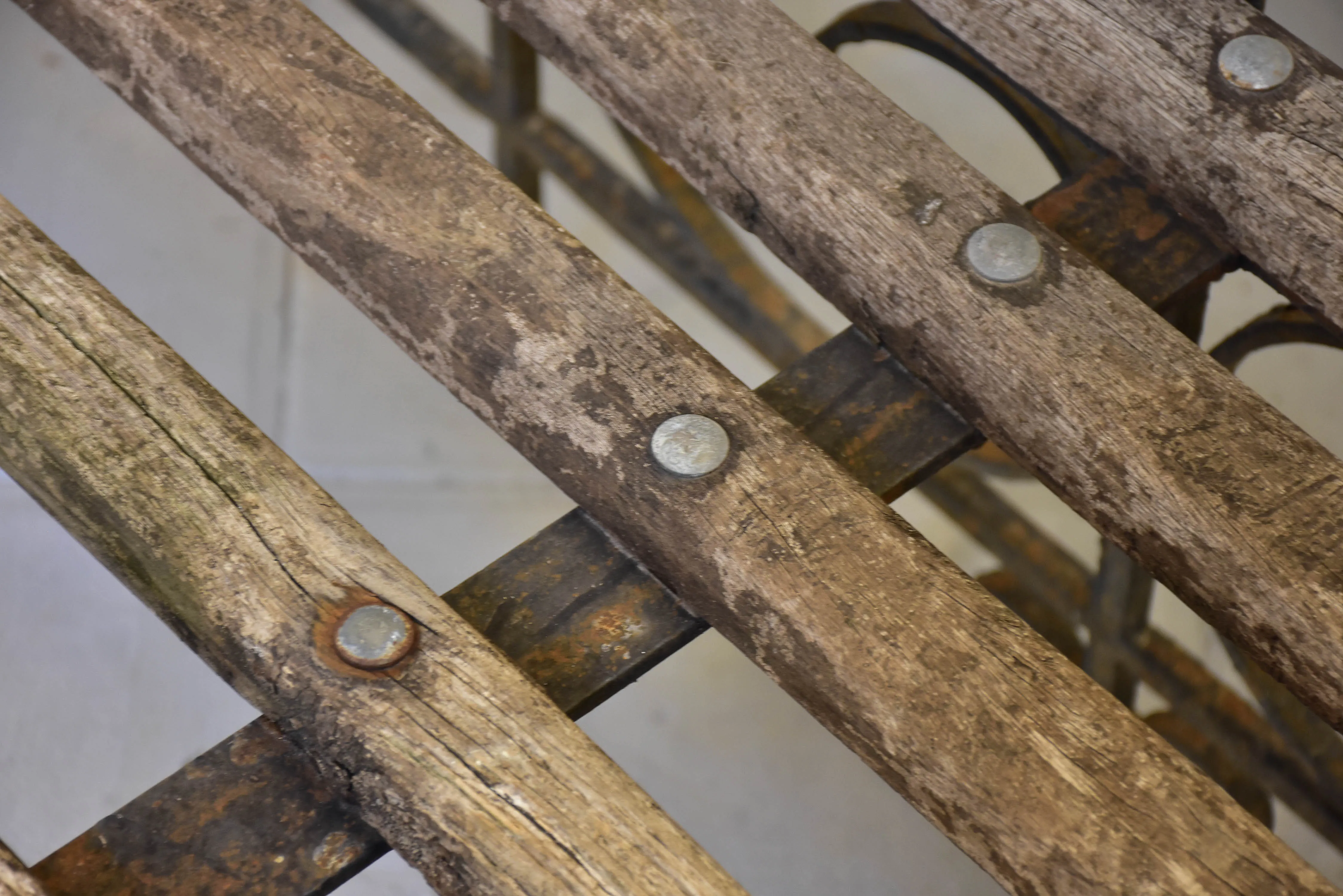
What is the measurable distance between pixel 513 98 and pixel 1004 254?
1323mm

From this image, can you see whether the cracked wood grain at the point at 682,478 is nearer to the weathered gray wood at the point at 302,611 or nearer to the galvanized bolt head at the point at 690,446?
the galvanized bolt head at the point at 690,446

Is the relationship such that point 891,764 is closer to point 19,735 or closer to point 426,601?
point 426,601

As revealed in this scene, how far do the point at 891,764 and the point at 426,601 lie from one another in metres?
0.39

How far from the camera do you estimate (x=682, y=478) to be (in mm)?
1086

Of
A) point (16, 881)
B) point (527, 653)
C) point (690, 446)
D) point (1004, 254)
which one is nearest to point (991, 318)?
point (1004, 254)

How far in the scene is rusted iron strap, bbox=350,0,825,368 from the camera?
2.29 metres

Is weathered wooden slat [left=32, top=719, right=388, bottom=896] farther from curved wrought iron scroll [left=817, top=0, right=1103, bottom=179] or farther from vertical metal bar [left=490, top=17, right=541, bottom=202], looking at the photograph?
vertical metal bar [left=490, top=17, right=541, bottom=202]

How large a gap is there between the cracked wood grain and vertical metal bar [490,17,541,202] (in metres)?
0.96

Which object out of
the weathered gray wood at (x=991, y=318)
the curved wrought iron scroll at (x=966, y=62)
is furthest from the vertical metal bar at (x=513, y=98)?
the weathered gray wood at (x=991, y=318)

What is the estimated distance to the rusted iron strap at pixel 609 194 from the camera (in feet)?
7.52

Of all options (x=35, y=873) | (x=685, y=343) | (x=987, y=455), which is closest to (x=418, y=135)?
(x=685, y=343)

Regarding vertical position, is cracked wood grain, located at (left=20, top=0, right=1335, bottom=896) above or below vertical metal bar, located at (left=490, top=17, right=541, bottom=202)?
below

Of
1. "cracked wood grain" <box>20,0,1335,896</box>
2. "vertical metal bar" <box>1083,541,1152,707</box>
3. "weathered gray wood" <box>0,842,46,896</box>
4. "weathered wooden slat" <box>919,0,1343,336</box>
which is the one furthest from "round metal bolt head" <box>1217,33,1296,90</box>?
"weathered gray wood" <box>0,842,46,896</box>

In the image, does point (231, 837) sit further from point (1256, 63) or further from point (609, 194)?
point (609, 194)
